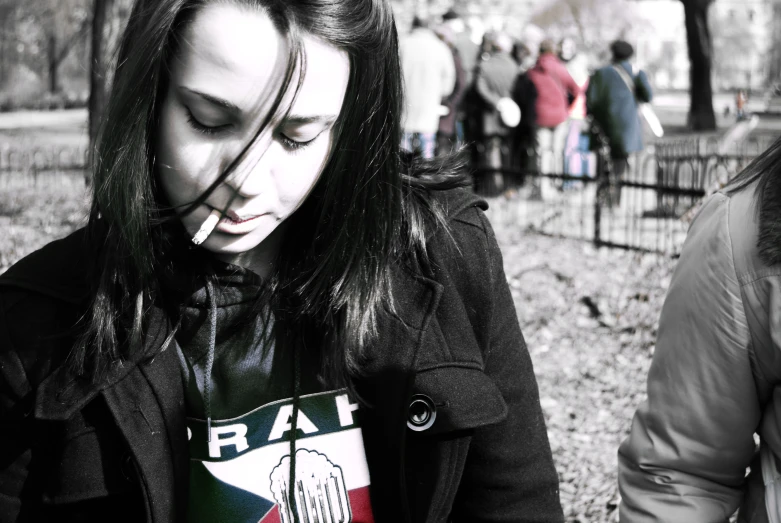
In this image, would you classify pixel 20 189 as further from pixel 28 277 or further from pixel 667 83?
pixel 667 83

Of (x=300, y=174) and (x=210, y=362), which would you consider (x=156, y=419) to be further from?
(x=300, y=174)

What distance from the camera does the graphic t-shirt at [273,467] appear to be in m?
1.57

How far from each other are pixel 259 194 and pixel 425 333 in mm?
392

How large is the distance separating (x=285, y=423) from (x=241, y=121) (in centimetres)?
51

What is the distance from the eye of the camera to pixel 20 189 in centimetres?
1071

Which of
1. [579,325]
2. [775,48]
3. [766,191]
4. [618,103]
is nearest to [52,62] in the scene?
[618,103]

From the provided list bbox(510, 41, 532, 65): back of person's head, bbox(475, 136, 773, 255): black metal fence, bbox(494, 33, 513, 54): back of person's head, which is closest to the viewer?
bbox(475, 136, 773, 255): black metal fence

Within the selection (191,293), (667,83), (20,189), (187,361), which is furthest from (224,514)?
(667,83)

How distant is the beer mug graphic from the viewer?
1583 mm

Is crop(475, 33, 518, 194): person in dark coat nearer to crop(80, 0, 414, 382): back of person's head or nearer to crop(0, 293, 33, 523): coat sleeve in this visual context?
crop(80, 0, 414, 382): back of person's head

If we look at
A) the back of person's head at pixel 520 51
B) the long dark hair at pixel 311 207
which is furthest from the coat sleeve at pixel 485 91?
the long dark hair at pixel 311 207

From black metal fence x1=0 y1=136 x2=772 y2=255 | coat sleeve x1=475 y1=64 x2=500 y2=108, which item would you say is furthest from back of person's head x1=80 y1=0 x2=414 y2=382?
coat sleeve x1=475 y1=64 x2=500 y2=108

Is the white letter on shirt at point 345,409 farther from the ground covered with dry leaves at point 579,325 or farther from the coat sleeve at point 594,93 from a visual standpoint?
the coat sleeve at point 594,93

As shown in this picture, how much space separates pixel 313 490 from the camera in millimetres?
1592
